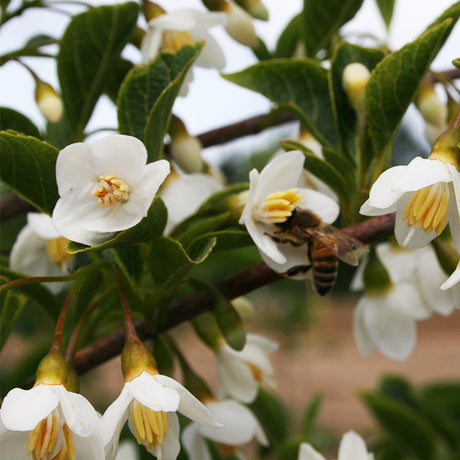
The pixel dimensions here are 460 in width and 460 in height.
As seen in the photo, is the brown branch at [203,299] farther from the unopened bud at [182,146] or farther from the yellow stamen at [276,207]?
the unopened bud at [182,146]

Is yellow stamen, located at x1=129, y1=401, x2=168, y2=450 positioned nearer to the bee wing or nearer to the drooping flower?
the drooping flower

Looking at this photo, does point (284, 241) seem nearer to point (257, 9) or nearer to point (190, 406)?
point (190, 406)

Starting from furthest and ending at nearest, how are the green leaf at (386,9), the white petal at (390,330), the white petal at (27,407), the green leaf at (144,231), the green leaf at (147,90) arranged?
the green leaf at (386,9) < the white petal at (390,330) < the green leaf at (147,90) < the green leaf at (144,231) < the white petal at (27,407)

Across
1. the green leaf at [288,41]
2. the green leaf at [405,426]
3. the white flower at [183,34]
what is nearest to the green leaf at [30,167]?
the white flower at [183,34]

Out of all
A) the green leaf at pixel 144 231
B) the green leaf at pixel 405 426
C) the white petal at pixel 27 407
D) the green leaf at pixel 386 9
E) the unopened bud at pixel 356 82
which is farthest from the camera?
the green leaf at pixel 405 426

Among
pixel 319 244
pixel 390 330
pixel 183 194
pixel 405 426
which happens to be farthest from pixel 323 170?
pixel 405 426
